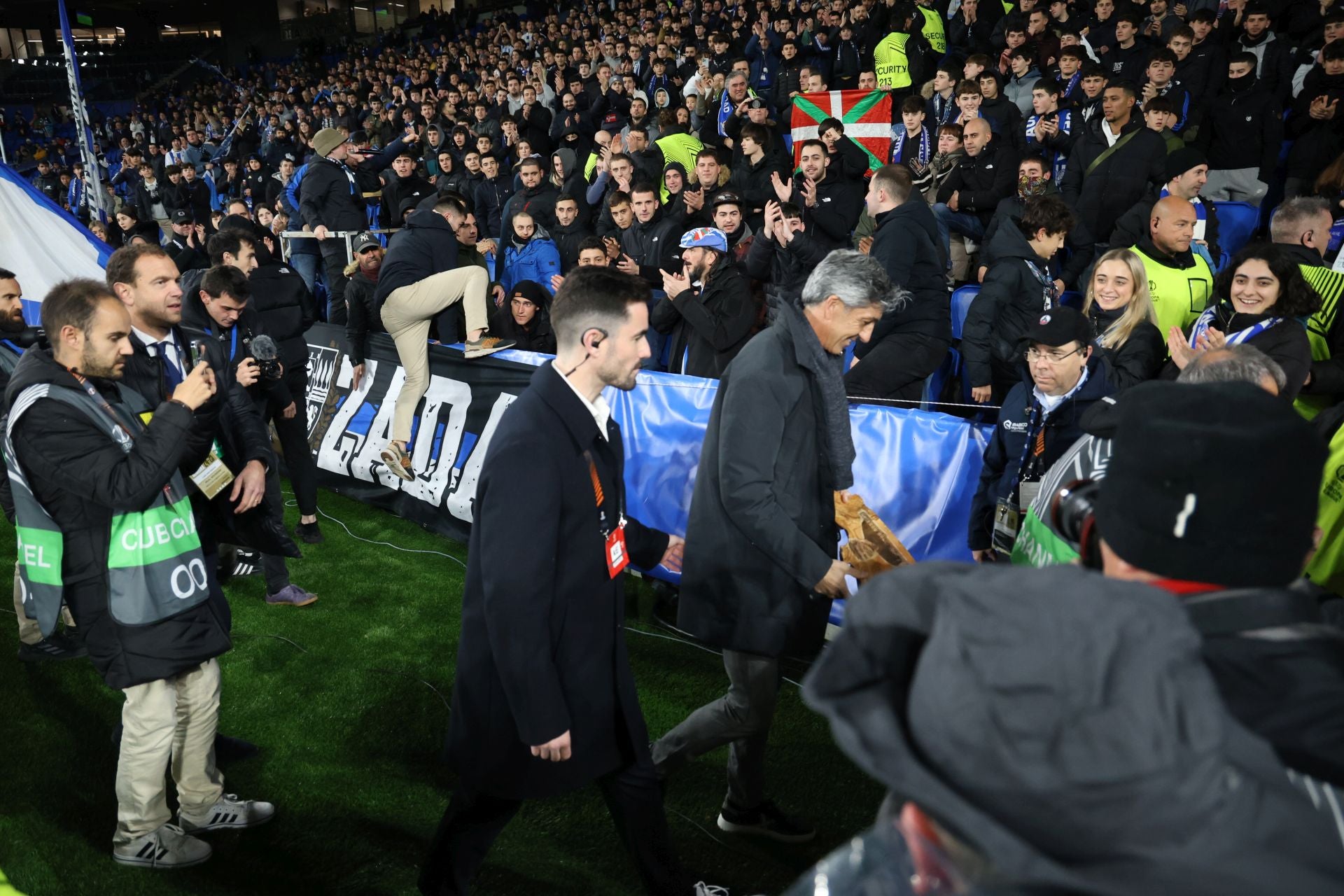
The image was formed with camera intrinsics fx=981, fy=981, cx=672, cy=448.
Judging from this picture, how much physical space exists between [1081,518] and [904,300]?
14.5ft

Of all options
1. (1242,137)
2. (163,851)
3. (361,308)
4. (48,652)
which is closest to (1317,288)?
(1242,137)

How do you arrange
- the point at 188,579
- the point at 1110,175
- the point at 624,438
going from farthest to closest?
the point at 1110,175, the point at 624,438, the point at 188,579

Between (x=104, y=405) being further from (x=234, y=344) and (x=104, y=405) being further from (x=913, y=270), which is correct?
(x=913, y=270)

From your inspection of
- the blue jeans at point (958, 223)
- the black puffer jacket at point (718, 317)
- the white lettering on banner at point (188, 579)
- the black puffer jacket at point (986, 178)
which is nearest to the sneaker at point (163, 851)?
the white lettering on banner at point (188, 579)

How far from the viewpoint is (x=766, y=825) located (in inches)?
140

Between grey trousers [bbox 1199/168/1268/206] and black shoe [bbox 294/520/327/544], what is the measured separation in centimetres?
731

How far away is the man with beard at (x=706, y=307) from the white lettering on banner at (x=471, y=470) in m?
1.17

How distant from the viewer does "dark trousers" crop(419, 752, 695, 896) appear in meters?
2.75

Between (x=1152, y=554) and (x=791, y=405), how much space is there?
198 centimetres

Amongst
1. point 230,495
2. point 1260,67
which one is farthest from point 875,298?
point 1260,67

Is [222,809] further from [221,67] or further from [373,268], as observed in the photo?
[221,67]

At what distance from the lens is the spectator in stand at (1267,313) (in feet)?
13.2

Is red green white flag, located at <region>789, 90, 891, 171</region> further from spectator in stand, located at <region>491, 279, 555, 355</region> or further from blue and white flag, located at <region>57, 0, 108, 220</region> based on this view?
blue and white flag, located at <region>57, 0, 108, 220</region>

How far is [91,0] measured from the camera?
41.6 metres
